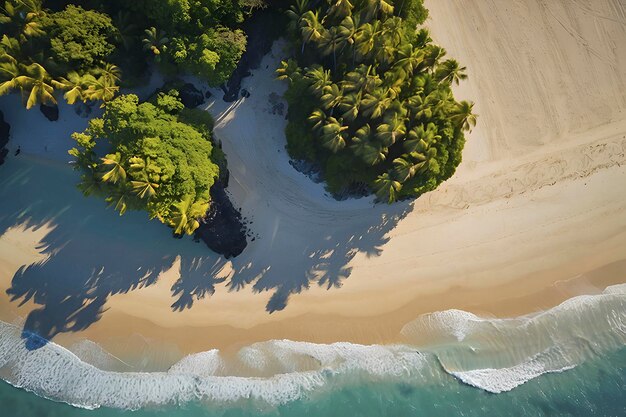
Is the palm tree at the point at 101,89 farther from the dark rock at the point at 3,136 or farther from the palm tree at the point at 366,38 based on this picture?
the palm tree at the point at 366,38

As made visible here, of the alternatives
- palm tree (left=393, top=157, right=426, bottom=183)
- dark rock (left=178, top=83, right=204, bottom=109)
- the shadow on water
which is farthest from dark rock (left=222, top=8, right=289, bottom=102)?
palm tree (left=393, top=157, right=426, bottom=183)

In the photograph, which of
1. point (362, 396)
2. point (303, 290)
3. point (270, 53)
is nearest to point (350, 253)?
point (303, 290)

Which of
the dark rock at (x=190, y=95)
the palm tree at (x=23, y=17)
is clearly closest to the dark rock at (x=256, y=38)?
the dark rock at (x=190, y=95)

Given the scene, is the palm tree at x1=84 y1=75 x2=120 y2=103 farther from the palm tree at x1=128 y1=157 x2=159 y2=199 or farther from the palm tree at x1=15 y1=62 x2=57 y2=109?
the palm tree at x1=128 y1=157 x2=159 y2=199

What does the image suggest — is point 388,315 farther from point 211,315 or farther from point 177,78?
point 177,78

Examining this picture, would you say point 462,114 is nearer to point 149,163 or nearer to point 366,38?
point 366,38

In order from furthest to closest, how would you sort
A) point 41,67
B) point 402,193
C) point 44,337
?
point 44,337 → point 402,193 → point 41,67
